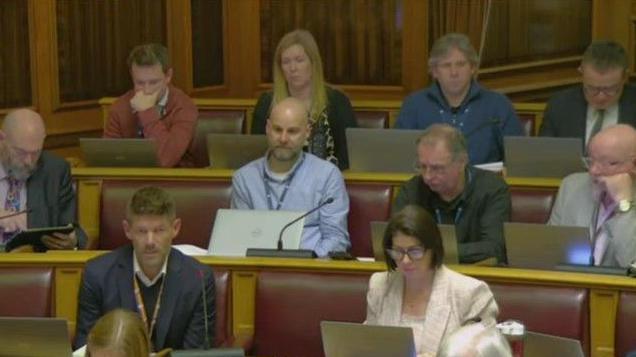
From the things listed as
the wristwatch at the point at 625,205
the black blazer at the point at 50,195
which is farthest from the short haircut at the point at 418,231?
the black blazer at the point at 50,195

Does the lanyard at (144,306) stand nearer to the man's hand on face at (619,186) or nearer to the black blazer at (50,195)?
the black blazer at (50,195)

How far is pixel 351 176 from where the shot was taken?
5.74m

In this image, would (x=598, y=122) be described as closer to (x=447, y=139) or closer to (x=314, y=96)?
(x=314, y=96)

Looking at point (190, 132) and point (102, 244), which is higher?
point (190, 132)

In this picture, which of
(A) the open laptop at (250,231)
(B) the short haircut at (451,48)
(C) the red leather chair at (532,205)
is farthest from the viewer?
(B) the short haircut at (451,48)

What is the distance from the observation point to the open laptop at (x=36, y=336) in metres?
3.91

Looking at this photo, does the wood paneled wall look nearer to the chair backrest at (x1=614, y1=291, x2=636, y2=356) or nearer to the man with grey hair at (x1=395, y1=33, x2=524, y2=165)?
the man with grey hair at (x1=395, y1=33, x2=524, y2=165)

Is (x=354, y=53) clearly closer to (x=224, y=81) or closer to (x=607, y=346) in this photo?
(x=224, y=81)

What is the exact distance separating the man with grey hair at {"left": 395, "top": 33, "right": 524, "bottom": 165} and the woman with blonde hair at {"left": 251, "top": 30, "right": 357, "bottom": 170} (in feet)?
1.16

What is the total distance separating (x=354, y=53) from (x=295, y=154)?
337 centimetres

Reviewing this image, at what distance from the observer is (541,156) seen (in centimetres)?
583

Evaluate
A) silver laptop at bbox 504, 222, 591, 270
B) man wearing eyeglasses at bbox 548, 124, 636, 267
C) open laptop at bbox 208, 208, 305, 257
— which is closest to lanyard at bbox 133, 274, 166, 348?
open laptop at bbox 208, 208, 305, 257

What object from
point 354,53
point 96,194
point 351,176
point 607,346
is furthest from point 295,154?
point 354,53

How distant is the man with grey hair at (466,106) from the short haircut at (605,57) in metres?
0.46
